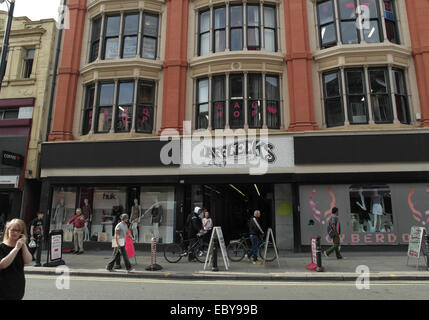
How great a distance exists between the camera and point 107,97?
15.3 meters

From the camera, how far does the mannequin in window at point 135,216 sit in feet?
45.7

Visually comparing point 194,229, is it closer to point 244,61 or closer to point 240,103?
point 240,103

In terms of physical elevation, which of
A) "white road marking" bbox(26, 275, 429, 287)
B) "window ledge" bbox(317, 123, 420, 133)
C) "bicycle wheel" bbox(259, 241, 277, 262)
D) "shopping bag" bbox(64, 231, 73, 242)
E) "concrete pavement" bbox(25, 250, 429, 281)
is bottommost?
"white road marking" bbox(26, 275, 429, 287)

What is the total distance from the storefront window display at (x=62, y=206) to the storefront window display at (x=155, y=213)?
3354mm

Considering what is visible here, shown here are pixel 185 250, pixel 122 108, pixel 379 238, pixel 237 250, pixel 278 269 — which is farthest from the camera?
pixel 122 108

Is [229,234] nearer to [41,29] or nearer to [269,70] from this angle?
[269,70]

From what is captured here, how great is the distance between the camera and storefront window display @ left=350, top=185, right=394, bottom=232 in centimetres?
1252

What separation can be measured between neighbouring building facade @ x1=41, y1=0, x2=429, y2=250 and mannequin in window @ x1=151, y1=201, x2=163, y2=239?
2.8 inches

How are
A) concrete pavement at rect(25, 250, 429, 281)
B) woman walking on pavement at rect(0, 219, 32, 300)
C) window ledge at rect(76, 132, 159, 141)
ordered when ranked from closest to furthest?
1. woman walking on pavement at rect(0, 219, 32, 300)
2. concrete pavement at rect(25, 250, 429, 281)
3. window ledge at rect(76, 132, 159, 141)

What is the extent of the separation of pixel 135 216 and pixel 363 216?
1064 centimetres

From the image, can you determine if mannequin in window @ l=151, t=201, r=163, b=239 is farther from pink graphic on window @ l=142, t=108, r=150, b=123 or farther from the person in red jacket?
pink graphic on window @ l=142, t=108, r=150, b=123

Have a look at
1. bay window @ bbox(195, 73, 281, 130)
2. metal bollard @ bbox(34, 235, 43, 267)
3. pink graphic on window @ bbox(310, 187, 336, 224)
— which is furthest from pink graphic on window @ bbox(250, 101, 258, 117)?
metal bollard @ bbox(34, 235, 43, 267)

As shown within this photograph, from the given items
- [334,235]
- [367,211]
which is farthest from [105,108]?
[367,211]

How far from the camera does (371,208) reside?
12.7m
